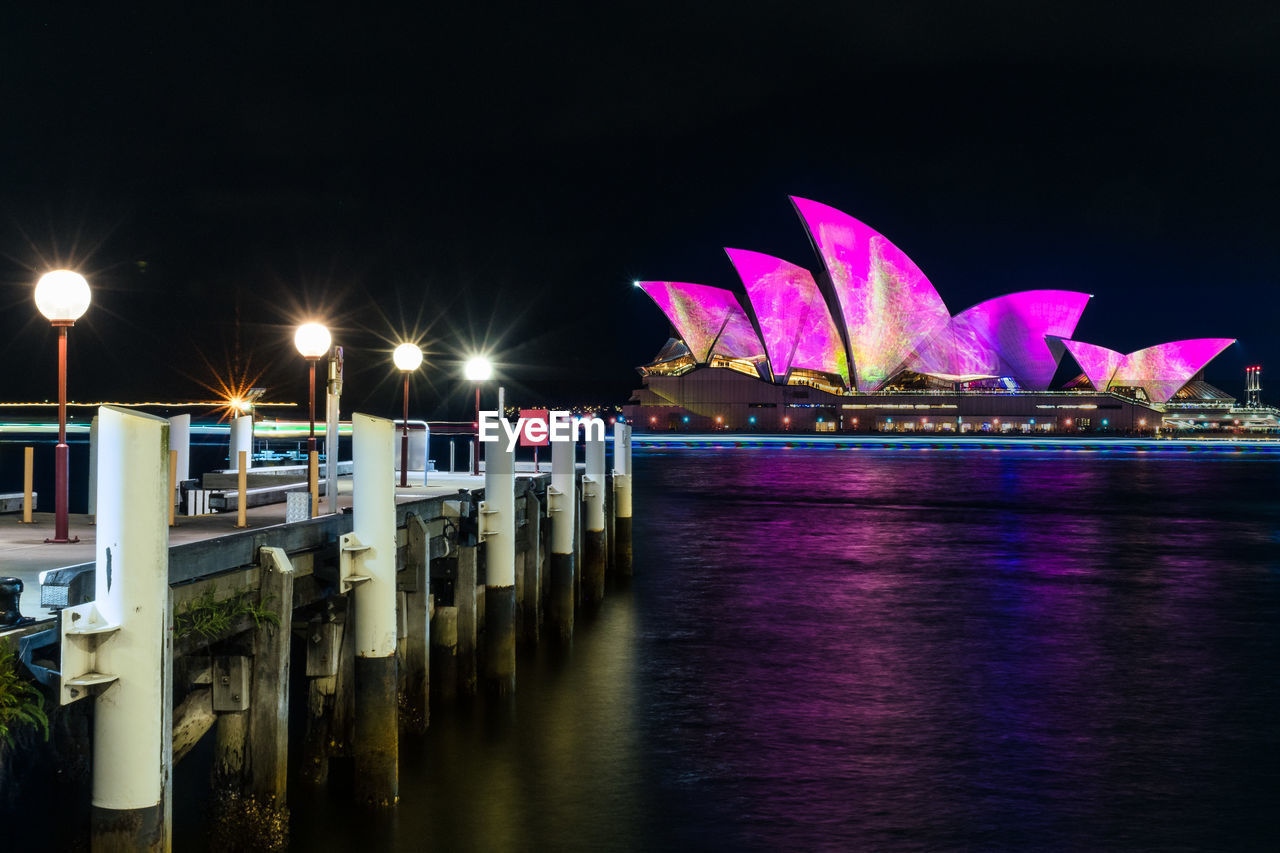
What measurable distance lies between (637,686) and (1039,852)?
5.76 meters

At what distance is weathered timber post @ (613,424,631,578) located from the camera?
2194cm

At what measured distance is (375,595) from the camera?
8438 millimetres

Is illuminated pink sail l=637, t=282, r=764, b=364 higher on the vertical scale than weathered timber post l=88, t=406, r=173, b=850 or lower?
higher

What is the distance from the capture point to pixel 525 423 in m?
16.4

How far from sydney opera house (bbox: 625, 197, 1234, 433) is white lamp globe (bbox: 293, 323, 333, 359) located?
74.7 meters

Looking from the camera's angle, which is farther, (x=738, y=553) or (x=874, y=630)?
(x=738, y=553)

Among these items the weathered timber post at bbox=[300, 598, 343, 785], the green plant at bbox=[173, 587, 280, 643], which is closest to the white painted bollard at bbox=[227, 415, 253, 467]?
the weathered timber post at bbox=[300, 598, 343, 785]

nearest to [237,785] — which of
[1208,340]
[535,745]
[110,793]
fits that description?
[110,793]

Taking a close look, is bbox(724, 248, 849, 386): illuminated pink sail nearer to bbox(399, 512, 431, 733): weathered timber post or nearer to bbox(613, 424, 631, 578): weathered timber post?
bbox(613, 424, 631, 578): weathered timber post

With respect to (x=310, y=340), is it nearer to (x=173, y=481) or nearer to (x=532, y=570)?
(x=173, y=481)

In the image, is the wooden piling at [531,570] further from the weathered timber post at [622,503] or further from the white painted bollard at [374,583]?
the weathered timber post at [622,503]

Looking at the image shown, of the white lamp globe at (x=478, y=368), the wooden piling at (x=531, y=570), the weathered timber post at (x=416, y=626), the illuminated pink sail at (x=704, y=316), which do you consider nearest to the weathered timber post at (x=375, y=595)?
the weathered timber post at (x=416, y=626)

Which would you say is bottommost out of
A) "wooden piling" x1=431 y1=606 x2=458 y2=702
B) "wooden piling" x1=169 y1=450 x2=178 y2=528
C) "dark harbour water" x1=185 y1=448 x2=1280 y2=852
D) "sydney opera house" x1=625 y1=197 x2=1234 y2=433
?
"dark harbour water" x1=185 y1=448 x2=1280 y2=852

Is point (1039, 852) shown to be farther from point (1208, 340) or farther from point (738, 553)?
point (1208, 340)
